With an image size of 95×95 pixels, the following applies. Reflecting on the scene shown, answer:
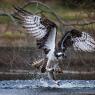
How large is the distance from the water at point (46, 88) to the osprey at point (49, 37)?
0.54 ft

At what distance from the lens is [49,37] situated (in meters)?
4.32

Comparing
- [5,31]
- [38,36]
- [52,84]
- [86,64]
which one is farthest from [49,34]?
[5,31]

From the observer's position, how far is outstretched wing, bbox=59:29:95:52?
4.36 metres

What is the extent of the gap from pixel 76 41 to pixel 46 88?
527 millimetres

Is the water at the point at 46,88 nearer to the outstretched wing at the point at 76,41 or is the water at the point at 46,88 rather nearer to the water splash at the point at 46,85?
the water splash at the point at 46,85

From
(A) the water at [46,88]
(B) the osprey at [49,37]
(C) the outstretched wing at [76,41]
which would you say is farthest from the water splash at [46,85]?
(C) the outstretched wing at [76,41]

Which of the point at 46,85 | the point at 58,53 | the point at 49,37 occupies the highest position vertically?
the point at 49,37

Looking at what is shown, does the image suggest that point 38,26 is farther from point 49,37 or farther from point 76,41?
point 76,41

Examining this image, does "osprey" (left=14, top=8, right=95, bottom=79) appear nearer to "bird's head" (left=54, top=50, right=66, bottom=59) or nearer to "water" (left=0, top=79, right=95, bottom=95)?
"bird's head" (left=54, top=50, right=66, bottom=59)

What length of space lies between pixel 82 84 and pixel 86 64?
199 centimetres

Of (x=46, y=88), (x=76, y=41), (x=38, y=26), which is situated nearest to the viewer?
(x=46, y=88)

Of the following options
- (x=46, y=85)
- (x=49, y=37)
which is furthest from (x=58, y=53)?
(x=46, y=85)

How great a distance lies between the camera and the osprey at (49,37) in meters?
4.25

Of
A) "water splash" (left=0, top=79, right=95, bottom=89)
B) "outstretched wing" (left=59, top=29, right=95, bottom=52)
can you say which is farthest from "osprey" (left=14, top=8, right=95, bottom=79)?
"water splash" (left=0, top=79, right=95, bottom=89)
